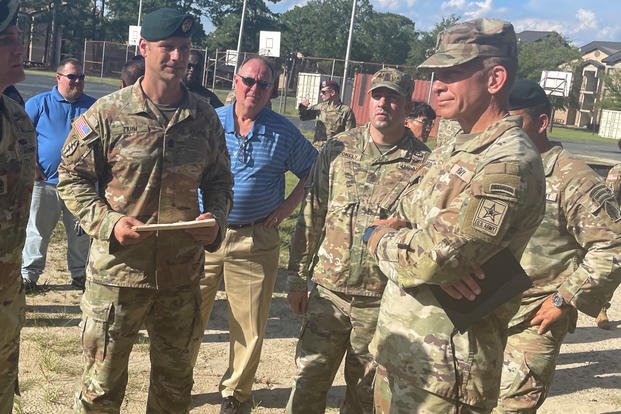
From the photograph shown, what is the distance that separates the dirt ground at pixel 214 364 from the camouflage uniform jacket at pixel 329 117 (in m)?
4.76

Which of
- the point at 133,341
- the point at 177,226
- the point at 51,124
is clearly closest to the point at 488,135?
the point at 177,226

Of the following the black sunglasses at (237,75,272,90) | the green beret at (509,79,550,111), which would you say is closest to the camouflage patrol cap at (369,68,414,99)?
the green beret at (509,79,550,111)

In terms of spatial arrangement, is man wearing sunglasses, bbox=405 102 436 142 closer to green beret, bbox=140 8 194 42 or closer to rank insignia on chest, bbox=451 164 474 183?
green beret, bbox=140 8 194 42

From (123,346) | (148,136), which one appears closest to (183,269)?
(123,346)

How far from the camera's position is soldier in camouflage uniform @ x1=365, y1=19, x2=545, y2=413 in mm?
2322

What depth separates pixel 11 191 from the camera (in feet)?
8.59

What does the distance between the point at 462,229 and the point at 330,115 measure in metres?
8.87

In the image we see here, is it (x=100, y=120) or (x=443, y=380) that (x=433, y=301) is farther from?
(x=100, y=120)

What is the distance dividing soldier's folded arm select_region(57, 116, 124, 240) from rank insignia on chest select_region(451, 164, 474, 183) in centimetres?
163

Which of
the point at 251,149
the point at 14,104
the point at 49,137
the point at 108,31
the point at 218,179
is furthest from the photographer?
the point at 108,31

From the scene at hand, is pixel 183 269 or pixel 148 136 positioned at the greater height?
pixel 148 136

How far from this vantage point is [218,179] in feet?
11.8

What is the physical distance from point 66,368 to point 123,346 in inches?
64.6

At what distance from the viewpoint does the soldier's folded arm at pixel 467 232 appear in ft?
7.51
